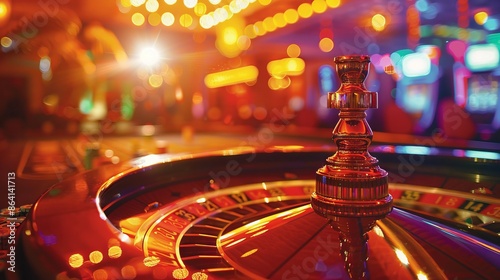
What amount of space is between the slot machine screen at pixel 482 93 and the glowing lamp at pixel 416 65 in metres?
2.17

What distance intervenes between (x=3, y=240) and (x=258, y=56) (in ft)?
63.5

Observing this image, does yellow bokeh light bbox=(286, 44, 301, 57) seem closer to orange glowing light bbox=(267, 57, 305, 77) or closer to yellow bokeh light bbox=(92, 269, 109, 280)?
orange glowing light bbox=(267, 57, 305, 77)

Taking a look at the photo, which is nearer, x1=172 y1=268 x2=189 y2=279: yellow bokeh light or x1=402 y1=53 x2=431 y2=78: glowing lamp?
x1=172 y1=268 x2=189 y2=279: yellow bokeh light

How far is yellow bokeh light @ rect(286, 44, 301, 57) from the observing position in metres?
17.1

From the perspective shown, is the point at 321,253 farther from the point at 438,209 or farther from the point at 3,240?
the point at 438,209

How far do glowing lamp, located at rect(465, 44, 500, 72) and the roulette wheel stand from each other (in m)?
9.38

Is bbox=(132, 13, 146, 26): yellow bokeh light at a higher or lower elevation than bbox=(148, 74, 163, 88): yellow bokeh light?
higher

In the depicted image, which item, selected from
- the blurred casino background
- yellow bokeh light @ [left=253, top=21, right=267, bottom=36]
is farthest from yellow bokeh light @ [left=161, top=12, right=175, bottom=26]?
yellow bokeh light @ [left=253, top=21, right=267, bottom=36]

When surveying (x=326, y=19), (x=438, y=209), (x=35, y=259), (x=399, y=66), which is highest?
(x=326, y=19)

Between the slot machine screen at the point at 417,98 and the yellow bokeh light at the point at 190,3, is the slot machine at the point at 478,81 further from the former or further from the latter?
the yellow bokeh light at the point at 190,3

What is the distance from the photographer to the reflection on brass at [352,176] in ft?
2.78

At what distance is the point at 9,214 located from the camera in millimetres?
1075

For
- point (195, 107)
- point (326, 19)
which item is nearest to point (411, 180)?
point (326, 19)

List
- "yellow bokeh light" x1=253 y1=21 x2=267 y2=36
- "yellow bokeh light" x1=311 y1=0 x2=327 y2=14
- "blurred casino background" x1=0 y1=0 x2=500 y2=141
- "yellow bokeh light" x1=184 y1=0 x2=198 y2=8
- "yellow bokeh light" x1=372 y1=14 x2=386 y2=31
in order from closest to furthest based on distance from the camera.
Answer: "yellow bokeh light" x1=372 y1=14 x2=386 y2=31, "yellow bokeh light" x1=184 y1=0 x2=198 y2=8, "blurred casino background" x1=0 y1=0 x2=500 y2=141, "yellow bokeh light" x1=311 y1=0 x2=327 y2=14, "yellow bokeh light" x1=253 y1=21 x2=267 y2=36
